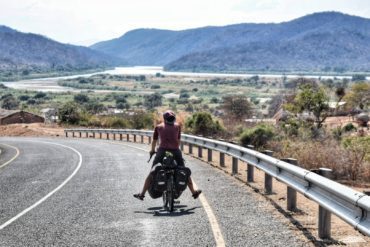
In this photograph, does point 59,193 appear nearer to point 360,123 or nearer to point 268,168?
point 268,168

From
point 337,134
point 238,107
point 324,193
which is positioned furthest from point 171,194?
point 238,107

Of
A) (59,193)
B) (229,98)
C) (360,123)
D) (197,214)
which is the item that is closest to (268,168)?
(197,214)

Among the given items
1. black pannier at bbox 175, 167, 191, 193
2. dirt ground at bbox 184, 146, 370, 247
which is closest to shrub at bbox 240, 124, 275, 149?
dirt ground at bbox 184, 146, 370, 247

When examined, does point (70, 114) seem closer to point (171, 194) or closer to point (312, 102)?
point (312, 102)

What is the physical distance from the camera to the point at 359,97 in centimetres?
9512

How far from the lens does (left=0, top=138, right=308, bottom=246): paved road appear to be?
7930mm

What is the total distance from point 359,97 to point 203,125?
199ft

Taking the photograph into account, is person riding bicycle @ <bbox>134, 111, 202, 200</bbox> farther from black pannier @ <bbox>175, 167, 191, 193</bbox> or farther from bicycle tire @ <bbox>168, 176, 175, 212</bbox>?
bicycle tire @ <bbox>168, 176, 175, 212</bbox>

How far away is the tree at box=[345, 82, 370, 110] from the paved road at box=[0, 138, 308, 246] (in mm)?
81868

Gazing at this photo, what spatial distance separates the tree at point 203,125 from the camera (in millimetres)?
40353

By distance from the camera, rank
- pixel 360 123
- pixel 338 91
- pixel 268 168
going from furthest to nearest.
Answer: pixel 360 123, pixel 338 91, pixel 268 168

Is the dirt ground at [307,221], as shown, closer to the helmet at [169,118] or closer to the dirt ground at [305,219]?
the dirt ground at [305,219]

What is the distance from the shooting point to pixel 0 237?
327 inches

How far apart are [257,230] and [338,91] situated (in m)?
49.6
